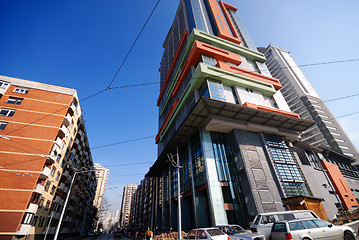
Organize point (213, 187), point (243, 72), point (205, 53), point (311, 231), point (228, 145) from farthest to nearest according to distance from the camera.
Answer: point (243, 72) < point (205, 53) < point (228, 145) < point (213, 187) < point (311, 231)

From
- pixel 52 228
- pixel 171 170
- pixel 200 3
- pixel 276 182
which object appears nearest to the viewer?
pixel 276 182

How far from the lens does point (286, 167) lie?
26312 millimetres

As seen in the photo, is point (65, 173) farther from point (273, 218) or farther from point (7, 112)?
point (273, 218)

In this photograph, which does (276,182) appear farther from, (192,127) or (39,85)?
(39,85)

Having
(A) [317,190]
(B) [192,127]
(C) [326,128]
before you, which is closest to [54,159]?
(B) [192,127]

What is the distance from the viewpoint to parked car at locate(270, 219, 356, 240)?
328 inches

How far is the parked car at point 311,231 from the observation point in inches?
328

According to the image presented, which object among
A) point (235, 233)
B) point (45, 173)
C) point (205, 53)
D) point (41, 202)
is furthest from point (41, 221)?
point (205, 53)

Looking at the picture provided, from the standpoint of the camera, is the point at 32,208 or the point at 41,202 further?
the point at 41,202

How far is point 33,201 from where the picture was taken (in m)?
21.6

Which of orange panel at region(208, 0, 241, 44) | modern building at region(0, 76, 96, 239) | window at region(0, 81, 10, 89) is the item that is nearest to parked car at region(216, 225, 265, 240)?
modern building at region(0, 76, 96, 239)

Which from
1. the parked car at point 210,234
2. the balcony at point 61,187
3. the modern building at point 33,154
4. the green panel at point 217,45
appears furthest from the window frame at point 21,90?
the parked car at point 210,234

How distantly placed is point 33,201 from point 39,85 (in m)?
19.2

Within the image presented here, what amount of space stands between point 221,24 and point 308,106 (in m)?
52.7
